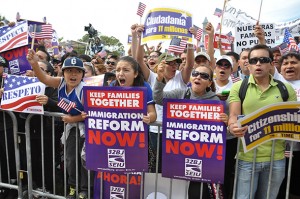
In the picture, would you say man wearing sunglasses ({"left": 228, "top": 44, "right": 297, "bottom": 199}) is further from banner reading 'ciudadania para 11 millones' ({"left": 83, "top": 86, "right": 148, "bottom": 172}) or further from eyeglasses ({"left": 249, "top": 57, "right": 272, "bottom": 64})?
banner reading 'ciudadania para 11 millones' ({"left": 83, "top": 86, "right": 148, "bottom": 172})

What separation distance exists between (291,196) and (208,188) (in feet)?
3.76

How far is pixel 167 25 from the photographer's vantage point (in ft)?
13.7

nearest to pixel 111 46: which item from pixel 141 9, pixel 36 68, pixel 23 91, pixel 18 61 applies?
pixel 141 9

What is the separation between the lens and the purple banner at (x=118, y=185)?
340 centimetres

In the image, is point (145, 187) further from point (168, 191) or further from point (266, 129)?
point (266, 129)

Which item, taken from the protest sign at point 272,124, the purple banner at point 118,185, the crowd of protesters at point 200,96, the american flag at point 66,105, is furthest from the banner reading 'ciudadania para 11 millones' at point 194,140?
the american flag at point 66,105

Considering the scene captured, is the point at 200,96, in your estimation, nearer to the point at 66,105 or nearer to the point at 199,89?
the point at 199,89

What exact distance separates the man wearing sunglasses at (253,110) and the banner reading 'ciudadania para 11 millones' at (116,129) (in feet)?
3.20

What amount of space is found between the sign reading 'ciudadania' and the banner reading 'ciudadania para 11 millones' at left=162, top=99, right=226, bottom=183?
1.52 m

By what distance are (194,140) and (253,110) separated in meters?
0.67

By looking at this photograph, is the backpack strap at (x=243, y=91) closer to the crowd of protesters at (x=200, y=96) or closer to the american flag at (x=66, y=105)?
the crowd of protesters at (x=200, y=96)

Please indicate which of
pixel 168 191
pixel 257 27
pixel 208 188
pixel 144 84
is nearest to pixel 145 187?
pixel 168 191

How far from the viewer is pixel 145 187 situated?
A: 336 cm

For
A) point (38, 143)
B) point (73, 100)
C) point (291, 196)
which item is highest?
point (73, 100)
